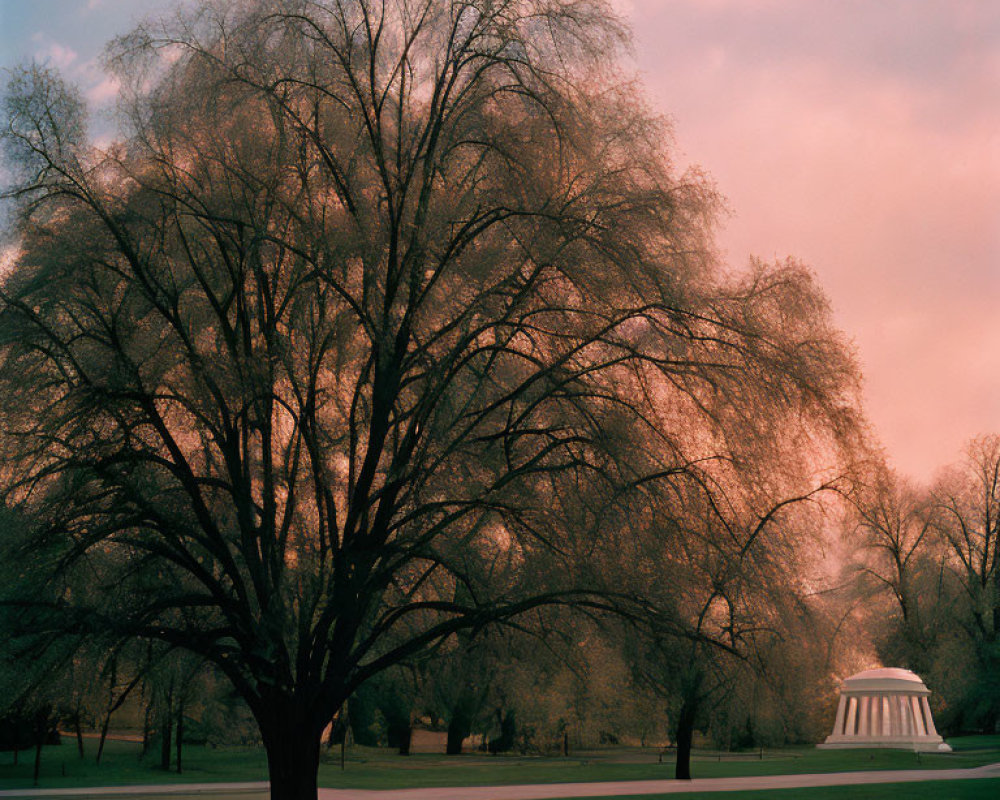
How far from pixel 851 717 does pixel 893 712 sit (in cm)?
288

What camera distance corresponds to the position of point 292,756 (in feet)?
45.8

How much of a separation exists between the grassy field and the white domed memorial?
1.63m

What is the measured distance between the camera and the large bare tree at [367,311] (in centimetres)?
1256

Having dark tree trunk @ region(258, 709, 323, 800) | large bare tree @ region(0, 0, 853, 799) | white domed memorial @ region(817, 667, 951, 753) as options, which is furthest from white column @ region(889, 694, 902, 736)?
dark tree trunk @ region(258, 709, 323, 800)

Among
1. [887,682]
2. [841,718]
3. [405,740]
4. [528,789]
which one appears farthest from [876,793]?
[405,740]

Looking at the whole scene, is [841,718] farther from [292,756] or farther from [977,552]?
[292,756]

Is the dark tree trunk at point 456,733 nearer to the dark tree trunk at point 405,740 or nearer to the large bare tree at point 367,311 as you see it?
the dark tree trunk at point 405,740

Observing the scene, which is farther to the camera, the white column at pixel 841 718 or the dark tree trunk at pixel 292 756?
the white column at pixel 841 718

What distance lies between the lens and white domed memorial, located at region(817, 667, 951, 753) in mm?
46250

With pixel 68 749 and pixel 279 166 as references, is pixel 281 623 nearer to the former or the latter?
pixel 279 166

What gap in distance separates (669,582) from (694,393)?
2314 millimetres

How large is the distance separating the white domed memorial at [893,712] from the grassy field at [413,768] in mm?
1632

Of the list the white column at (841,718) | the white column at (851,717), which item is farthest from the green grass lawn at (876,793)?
the white column at (841,718)

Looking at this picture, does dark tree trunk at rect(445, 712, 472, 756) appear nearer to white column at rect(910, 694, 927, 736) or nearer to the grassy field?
the grassy field
